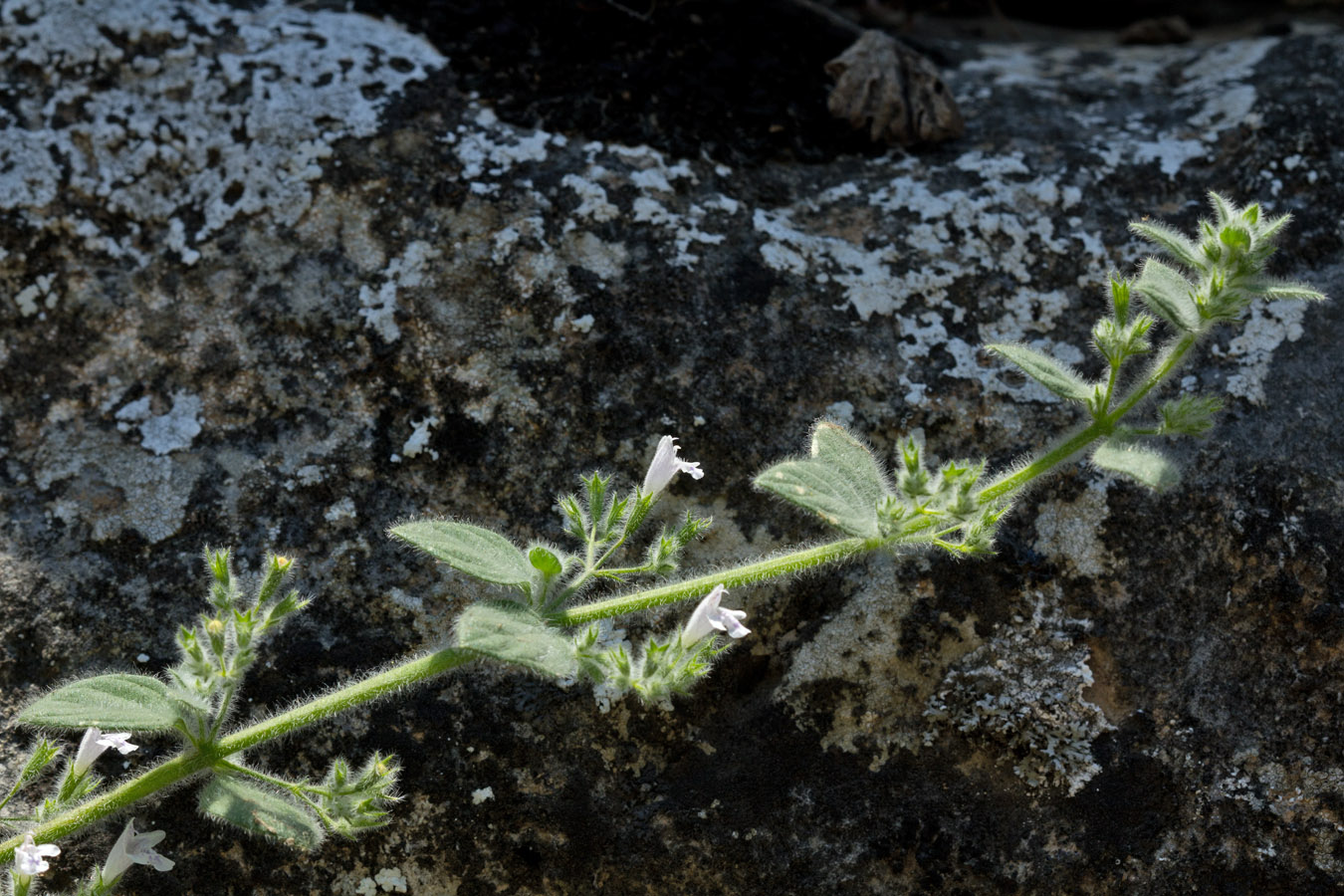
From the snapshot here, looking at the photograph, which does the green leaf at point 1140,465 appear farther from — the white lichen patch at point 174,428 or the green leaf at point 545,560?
the white lichen patch at point 174,428

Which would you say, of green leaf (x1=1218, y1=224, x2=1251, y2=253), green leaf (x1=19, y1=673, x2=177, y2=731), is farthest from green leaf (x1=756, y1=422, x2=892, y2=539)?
green leaf (x1=19, y1=673, x2=177, y2=731)

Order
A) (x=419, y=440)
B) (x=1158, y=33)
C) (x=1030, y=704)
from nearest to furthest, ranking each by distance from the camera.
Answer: (x=1030, y=704) < (x=419, y=440) < (x=1158, y=33)

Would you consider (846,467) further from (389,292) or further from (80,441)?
(80,441)

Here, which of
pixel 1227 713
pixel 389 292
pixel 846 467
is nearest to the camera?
pixel 846 467

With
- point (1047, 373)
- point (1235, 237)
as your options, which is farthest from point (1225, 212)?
point (1047, 373)

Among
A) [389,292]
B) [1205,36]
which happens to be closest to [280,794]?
[389,292]

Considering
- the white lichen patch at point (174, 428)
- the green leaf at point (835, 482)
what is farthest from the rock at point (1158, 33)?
the white lichen patch at point (174, 428)

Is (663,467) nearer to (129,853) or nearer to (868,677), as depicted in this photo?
(868,677)
